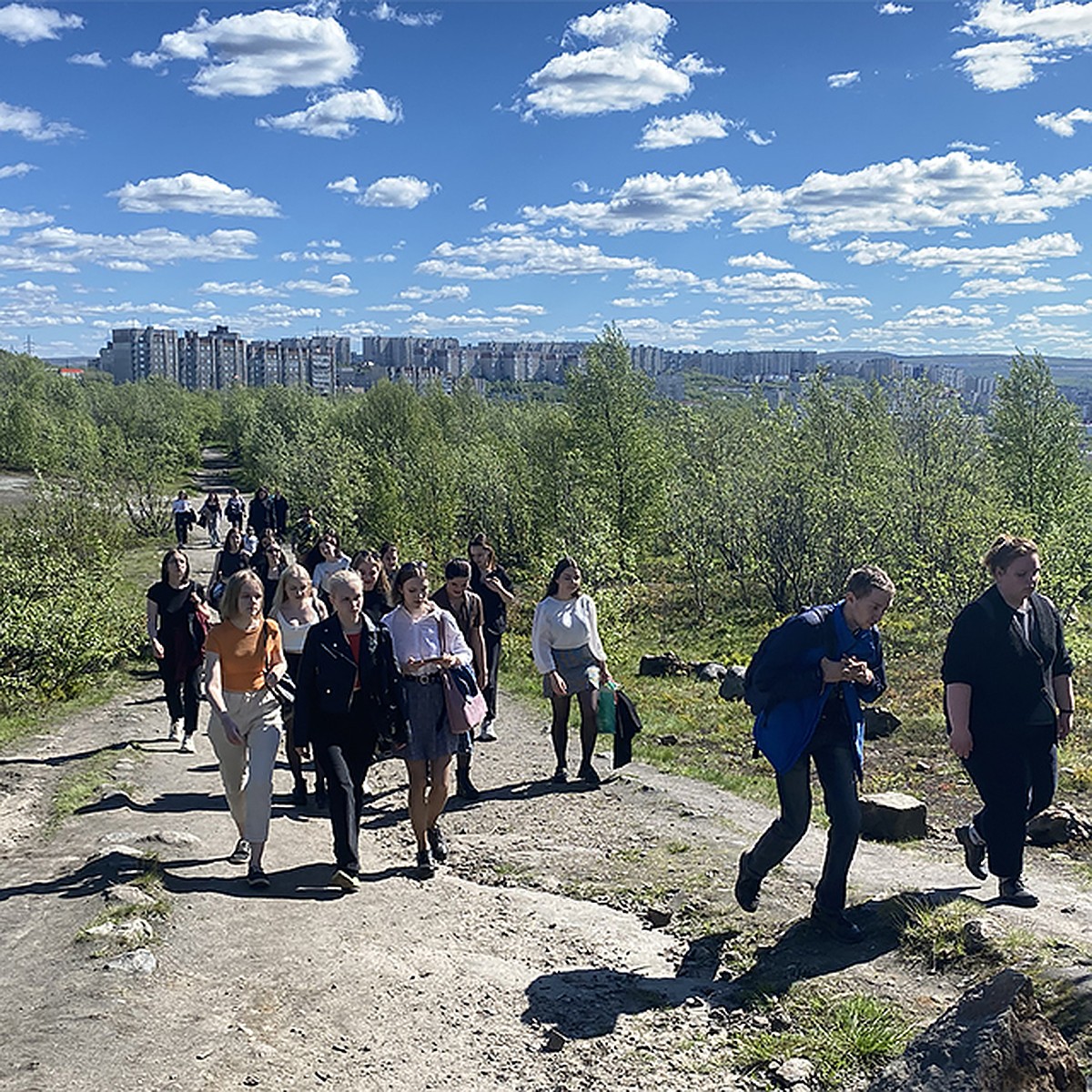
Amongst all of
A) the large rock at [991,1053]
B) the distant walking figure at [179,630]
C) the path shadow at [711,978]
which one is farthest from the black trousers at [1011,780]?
the distant walking figure at [179,630]

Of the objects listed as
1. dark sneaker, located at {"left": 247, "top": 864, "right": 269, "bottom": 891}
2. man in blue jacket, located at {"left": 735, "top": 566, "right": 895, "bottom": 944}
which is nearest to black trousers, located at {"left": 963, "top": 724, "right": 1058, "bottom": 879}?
man in blue jacket, located at {"left": 735, "top": 566, "right": 895, "bottom": 944}

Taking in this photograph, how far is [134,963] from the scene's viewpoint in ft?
16.7

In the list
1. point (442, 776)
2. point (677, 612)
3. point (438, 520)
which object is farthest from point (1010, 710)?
point (438, 520)

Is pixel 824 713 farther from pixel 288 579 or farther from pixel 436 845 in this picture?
pixel 288 579

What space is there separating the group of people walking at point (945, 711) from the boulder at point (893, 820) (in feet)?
4.38

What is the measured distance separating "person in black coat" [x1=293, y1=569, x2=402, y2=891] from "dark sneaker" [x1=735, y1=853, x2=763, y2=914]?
2.23 metres

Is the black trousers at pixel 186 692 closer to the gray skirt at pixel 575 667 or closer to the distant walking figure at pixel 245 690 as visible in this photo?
the gray skirt at pixel 575 667

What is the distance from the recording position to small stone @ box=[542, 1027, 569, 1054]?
452cm

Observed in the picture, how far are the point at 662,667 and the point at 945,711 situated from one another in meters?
11.6

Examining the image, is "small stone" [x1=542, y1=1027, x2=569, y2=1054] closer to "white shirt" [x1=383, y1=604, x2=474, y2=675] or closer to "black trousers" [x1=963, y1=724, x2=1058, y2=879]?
"white shirt" [x1=383, y1=604, x2=474, y2=675]

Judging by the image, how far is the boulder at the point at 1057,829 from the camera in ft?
24.4

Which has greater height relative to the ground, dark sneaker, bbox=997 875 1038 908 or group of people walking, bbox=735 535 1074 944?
group of people walking, bbox=735 535 1074 944

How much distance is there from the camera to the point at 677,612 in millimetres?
27422

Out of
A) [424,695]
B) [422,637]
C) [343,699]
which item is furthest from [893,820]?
[343,699]
